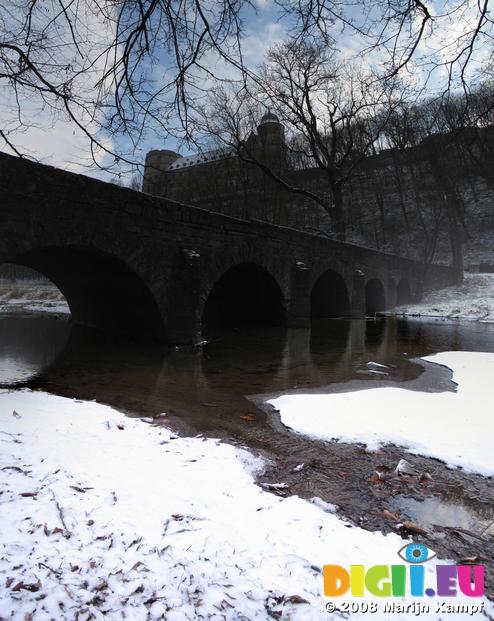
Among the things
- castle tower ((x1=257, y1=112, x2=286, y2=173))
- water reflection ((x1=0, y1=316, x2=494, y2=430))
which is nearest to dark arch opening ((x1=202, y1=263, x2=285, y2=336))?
water reflection ((x1=0, y1=316, x2=494, y2=430))

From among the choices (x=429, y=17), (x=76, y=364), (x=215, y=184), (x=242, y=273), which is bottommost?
(x=76, y=364)

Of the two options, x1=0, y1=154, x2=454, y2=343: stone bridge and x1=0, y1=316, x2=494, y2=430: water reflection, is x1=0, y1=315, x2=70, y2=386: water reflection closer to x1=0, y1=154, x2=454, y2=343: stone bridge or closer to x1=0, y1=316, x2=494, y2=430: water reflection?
x1=0, y1=316, x2=494, y2=430: water reflection

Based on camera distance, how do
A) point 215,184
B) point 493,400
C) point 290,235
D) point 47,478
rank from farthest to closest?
point 215,184, point 290,235, point 493,400, point 47,478

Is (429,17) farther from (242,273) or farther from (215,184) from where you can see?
(215,184)

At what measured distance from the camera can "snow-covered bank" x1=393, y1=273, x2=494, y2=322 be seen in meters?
22.3

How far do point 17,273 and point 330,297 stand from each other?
35453mm

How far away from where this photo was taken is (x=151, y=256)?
9.86 meters

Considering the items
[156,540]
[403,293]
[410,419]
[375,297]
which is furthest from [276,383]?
[403,293]

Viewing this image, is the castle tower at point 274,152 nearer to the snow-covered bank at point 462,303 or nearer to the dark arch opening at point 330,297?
the dark arch opening at point 330,297

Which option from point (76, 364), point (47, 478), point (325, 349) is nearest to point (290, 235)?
point (325, 349)

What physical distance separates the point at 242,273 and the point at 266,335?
3062 millimetres

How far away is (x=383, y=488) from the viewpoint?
3.03 meters

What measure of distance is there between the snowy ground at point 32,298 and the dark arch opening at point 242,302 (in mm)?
12573

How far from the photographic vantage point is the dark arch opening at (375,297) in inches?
984
